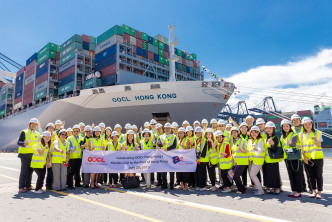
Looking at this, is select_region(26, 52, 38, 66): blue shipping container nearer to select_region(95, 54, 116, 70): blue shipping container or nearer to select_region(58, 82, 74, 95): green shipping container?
select_region(58, 82, 74, 95): green shipping container

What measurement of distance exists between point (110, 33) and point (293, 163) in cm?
2713

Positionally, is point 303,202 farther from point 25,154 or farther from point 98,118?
point 98,118

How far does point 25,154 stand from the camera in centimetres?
630

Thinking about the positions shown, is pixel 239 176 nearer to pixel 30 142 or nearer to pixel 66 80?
pixel 30 142

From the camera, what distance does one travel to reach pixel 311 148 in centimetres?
528

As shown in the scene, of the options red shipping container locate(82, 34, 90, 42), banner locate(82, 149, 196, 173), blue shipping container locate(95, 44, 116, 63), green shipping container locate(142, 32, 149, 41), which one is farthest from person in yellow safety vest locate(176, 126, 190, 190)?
red shipping container locate(82, 34, 90, 42)

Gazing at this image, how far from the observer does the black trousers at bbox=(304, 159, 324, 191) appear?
511 centimetres

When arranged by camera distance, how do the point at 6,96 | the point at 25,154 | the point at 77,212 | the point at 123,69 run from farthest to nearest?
the point at 6,96 < the point at 123,69 < the point at 25,154 < the point at 77,212

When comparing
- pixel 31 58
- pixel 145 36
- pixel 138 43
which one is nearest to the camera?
pixel 138 43

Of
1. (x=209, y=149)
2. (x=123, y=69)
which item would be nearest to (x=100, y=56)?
(x=123, y=69)

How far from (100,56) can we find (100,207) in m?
25.7

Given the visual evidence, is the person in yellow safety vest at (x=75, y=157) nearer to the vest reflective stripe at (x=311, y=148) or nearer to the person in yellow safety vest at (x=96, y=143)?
the person in yellow safety vest at (x=96, y=143)

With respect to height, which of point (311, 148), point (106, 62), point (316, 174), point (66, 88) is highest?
point (106, 62)

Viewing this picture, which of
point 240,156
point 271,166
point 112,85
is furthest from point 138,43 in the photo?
point 271,166
